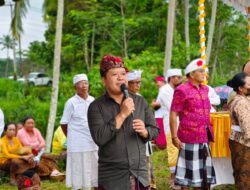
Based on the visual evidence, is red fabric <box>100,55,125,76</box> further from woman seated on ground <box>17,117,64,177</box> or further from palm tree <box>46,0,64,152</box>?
palm tree <box>46,0,64,152</box>

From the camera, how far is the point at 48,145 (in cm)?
1030

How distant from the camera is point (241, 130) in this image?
17.7 feet

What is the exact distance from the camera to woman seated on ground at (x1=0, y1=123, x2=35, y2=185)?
6.66 meters

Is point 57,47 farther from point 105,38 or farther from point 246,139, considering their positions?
point 105,38

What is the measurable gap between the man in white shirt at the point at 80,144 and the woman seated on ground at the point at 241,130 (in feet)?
5.38

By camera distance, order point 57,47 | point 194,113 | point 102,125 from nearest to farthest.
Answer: point 102,125
point 194,113
point 57,47

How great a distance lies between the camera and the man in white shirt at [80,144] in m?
5.81

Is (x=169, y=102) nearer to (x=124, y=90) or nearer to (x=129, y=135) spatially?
(x=129, y=135)

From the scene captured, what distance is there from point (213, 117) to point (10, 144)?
3.24m

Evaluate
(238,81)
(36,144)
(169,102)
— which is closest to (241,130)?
(238,81)

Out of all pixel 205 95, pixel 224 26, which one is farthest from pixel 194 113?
pixel 224 26

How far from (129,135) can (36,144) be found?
185 inches

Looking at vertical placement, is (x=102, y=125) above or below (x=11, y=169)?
Answer: above

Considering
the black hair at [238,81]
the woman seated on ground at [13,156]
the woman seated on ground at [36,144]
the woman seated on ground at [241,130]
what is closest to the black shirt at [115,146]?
the woman seated on ground at [241,130]
